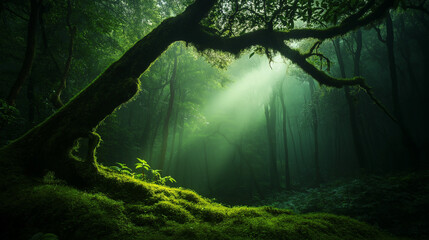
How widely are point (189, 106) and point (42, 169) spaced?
566 inches

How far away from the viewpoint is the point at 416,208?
5.10 metres

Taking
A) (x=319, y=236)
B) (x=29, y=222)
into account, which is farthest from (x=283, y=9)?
(x=29, y=222)

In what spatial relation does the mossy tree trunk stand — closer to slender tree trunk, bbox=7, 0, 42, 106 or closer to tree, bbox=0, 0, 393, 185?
tree, bbox=0, 0, 393, 185

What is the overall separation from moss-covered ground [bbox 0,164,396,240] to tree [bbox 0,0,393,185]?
42 cm

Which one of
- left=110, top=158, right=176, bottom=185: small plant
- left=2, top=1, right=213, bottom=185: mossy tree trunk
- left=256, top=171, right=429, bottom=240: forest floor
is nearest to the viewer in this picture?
left=2, top=1, right=213, bottom=185: mossy tree trunk

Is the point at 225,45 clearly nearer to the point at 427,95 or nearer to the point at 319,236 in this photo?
the point at 319,236

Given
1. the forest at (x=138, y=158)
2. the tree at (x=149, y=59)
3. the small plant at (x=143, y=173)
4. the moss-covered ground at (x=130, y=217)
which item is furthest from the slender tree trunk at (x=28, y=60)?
the small plant at (x=143, y=173)

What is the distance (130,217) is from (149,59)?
3.06m

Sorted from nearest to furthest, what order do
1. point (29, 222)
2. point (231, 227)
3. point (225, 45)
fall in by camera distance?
point (29, 222) → point (231, 227) → point (225, 45)

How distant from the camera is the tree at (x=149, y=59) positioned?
3.22m

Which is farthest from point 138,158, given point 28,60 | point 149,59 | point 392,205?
point 392,205

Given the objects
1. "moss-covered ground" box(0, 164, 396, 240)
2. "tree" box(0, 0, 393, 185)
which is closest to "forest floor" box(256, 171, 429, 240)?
"moss-covered ground" box(0, 164, 396, 240)

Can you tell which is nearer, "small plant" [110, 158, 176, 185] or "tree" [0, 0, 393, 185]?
"tree" [0, 0, 393, 185]

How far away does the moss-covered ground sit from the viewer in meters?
2.14
